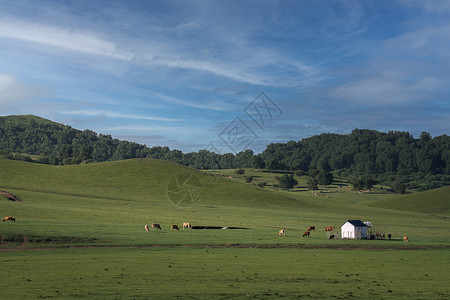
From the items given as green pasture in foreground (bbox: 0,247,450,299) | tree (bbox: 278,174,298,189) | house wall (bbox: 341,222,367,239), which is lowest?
house wall (bbox: 341,222,367,239)

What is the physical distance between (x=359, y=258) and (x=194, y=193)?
90.1 m

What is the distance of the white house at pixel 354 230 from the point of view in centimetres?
5934

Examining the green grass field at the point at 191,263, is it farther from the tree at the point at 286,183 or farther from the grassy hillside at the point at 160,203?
the tree at the point at 286,183

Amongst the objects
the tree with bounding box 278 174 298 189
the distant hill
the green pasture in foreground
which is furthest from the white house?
the tree with bounding box 278 174 298 189

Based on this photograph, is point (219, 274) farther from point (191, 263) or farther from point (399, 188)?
point (399, 188)

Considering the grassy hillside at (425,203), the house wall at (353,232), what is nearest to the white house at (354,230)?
the house wall at (353,232)

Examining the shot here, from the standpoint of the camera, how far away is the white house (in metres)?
59.3

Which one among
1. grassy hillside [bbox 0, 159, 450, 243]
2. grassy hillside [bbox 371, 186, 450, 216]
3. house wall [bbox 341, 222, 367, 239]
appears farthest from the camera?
grassy hillside [bbox 371, 186, 450, 216]

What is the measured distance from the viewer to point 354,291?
23.4 metres

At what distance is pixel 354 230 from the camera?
5934cm

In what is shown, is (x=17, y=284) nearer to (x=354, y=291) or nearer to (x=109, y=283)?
(x=109, y=283)

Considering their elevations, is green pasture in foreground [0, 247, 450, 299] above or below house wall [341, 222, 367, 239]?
above

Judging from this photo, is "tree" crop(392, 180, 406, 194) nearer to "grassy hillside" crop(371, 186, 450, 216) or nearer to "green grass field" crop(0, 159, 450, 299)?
"grassy hillside" crop(371, 186, 450, 216)

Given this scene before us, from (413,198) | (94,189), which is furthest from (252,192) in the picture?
(413,198)
